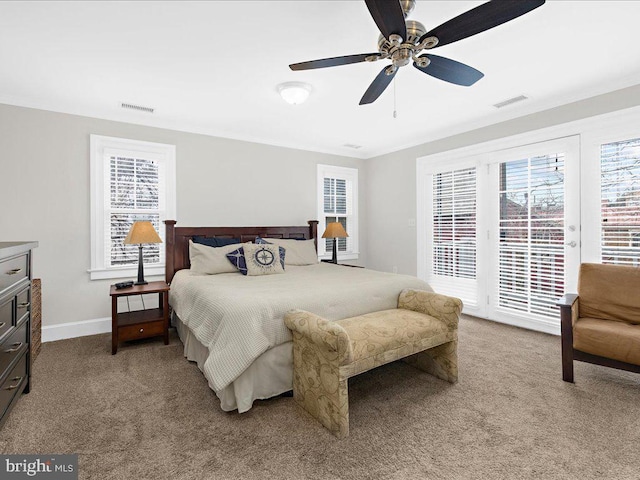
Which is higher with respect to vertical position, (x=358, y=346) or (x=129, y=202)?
(x=129, y=202)

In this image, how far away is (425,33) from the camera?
1894 mm

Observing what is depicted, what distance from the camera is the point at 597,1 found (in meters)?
1.97

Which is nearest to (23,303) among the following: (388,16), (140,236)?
(140,236)

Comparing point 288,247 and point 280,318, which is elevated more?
point 288,247

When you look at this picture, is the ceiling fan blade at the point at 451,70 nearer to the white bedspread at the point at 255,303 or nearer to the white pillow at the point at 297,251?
the white bedspread at the point at 255,303

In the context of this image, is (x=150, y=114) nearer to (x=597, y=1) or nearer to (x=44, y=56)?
(x=44, y=56)

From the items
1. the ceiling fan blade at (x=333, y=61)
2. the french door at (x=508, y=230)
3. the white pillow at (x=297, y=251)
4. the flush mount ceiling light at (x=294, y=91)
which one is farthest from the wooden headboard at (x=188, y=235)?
the ceiling fan blade at (x=333, y=61)

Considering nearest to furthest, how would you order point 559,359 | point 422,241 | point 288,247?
point 559,359, point 288,247, point 422,241

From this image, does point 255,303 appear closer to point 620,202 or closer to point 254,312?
point 254,312

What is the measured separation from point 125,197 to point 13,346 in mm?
2225

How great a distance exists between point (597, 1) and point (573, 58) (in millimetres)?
744

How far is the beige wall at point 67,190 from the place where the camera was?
3309 mm

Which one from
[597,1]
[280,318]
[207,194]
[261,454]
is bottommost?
[261,454]

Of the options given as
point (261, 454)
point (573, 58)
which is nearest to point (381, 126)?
point (573, 58)
